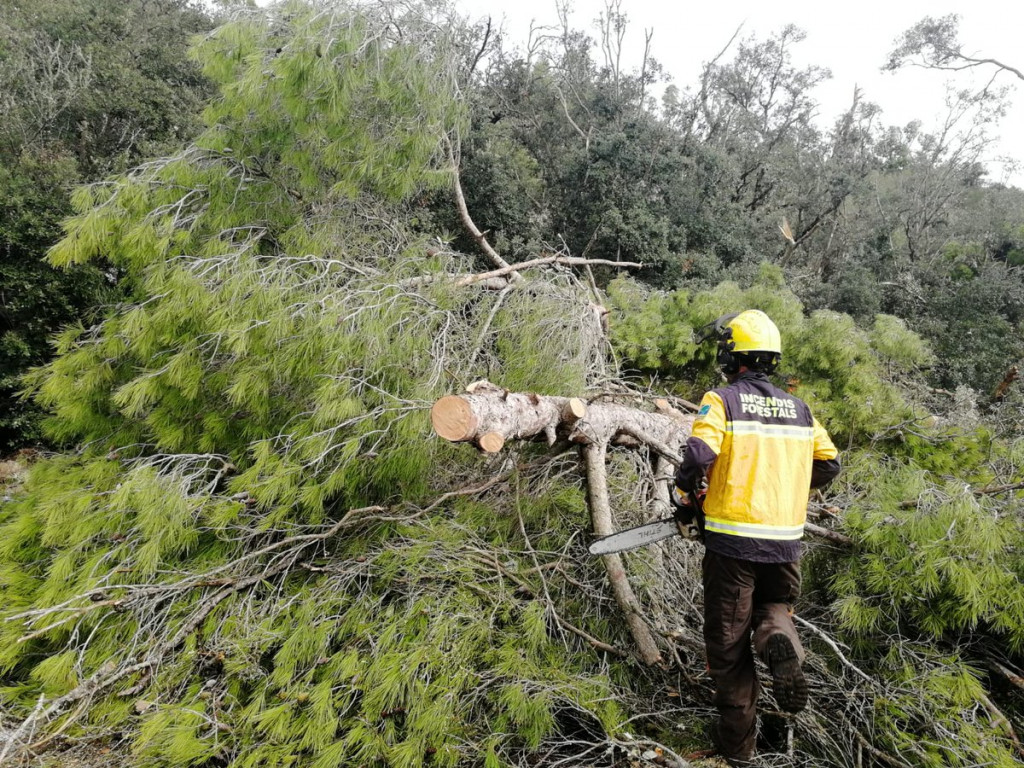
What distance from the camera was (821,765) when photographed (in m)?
1.82

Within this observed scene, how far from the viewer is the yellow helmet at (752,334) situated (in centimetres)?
188

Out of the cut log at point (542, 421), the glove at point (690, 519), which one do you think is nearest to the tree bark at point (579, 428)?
the cut log at point (542, 421)

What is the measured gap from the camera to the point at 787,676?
1.66 meters

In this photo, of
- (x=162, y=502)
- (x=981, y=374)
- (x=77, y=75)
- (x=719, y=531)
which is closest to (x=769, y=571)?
(x=719, y=531)

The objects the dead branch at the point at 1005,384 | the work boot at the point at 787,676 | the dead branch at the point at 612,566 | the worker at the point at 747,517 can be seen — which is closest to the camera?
the work boot at the point at 787,676

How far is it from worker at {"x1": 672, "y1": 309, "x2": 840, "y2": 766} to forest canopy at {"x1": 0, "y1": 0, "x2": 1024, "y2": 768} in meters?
0.28

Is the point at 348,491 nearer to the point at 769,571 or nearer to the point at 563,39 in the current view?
the point at 769,571

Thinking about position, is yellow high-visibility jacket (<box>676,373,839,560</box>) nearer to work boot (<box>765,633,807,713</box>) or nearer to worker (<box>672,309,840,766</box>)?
worker (<box>672,309,840,766</box>)

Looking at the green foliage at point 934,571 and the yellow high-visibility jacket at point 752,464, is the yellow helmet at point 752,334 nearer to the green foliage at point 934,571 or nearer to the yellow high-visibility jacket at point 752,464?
the yellow high-visibility jacket at point 752,464

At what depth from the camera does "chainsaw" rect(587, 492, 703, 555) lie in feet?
6.35

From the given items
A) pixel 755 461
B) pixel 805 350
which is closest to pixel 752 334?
pixel 755 461

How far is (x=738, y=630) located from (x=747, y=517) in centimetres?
37

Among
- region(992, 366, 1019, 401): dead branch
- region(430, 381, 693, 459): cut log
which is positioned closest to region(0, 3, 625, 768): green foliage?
region(430, 381, 693, 459): cut log

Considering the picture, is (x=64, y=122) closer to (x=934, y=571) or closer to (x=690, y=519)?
A: (x=690, y=519)
